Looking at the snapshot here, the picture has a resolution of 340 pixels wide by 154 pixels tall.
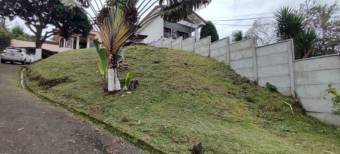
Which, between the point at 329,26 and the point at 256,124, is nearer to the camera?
the point at 256,124

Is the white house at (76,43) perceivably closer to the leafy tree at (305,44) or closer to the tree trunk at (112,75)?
the tree trunk at (112,75)

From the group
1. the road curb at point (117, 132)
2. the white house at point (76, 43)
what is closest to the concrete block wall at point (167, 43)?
the road curb at point (117, 132)

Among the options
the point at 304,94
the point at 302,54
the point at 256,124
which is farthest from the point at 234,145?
the point at 302,54

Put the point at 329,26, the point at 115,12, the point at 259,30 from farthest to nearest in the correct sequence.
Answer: the point at 259,30
the point at 329,26
the point at 115,12

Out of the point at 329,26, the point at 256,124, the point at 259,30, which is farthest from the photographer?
the point at 259,30

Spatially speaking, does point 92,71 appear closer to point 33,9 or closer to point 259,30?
point 259,30

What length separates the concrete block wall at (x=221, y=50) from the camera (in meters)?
11.8

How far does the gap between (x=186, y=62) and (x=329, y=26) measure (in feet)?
33.3

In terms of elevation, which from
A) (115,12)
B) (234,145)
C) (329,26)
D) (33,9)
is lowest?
(234,145)

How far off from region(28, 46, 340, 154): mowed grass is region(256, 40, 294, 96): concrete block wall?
344mm

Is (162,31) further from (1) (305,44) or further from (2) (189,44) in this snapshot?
(1) (305,44)

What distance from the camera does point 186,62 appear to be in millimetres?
11969

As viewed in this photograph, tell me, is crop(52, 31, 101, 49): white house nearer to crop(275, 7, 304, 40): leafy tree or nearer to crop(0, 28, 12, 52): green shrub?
crop(0, 28, 12, 52): green shrub

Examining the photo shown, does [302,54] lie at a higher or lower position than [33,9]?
lower
